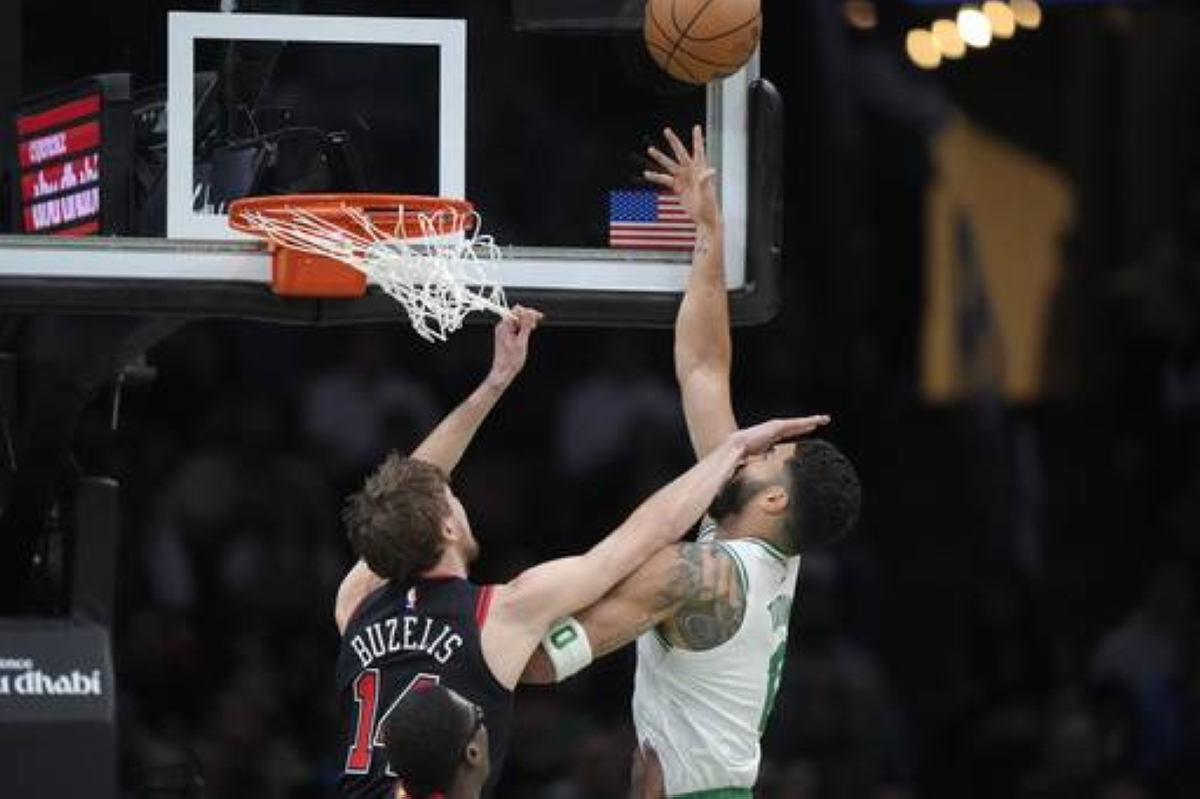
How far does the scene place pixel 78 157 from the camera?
26.6ft

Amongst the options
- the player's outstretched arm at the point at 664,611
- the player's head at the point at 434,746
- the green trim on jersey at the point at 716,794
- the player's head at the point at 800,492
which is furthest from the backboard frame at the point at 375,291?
the player's head at the point at 434,746

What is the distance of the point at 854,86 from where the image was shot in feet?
53.8

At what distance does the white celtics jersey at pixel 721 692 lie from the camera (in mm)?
7898

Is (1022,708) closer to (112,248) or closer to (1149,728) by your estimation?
(1149,728)

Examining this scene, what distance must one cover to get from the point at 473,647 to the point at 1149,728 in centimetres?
680

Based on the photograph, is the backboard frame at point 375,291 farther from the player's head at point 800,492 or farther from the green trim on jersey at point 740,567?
the green trim on jersey at point 740,567

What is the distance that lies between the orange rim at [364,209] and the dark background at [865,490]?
3.35 metres

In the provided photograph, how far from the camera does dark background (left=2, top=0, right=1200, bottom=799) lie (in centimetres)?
1295

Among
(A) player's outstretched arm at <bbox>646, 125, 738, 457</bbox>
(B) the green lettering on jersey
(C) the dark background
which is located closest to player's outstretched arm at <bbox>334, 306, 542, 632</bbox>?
(A) player's outstretched arm at <bbox>646, 125, 738, 457</bbox>

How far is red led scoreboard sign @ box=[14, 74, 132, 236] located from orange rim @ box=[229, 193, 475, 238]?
1.03 ft

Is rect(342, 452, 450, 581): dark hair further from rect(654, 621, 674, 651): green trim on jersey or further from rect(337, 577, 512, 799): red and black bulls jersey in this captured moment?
rect(654, 621, 674, 651): green trim on jersey

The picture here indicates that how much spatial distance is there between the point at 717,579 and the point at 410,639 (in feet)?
2.57

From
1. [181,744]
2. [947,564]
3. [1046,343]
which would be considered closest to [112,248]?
[181,744]

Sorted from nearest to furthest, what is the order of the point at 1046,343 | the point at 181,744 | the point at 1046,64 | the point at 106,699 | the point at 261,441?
the point at 106,699 < the point at 181,744 < the point at 261,441 < the point at 1046,343 < the point at 1046,64
